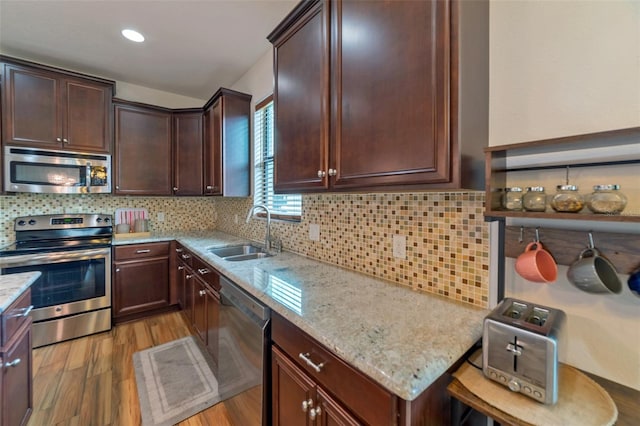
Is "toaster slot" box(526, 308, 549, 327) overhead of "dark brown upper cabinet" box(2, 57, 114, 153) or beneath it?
beneath

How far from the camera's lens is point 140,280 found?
2818 mm

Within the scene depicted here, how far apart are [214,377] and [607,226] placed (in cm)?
239

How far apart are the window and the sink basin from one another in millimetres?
364

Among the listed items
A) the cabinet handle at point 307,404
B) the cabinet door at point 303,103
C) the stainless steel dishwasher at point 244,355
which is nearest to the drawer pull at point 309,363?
the cabinet handle at point 307,404

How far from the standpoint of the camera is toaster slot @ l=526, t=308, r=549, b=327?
2.59ft

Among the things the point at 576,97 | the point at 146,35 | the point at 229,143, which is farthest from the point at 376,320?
the point at 146,35

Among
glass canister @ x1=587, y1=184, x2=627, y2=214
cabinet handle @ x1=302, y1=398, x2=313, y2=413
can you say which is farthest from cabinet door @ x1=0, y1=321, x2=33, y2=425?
glass canister @ x1=587, y1=184, x2=627, y2=214

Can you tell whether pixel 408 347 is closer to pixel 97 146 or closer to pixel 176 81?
pixel 97 146

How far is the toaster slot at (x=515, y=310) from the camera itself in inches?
33.1

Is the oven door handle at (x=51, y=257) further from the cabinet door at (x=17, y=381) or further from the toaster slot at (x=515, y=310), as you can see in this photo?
the toaster slot at (x=515, y=310)

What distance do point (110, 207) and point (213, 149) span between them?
4.81 ft

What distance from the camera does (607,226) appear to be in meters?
0.83

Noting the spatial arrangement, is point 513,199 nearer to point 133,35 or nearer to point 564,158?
point 564,158

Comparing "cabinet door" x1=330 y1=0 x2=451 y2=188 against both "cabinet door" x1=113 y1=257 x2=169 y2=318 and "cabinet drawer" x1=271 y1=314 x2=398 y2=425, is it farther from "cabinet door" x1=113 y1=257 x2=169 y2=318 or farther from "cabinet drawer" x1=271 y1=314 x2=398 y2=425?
"cabinet door" x1=113 y1=257 x2=169 y2=318
